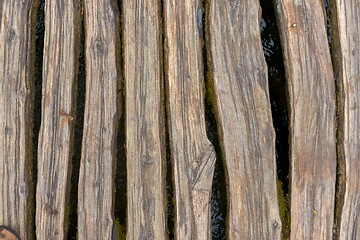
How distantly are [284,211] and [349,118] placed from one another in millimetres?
447

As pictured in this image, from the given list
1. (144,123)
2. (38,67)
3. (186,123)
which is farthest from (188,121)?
(38,67)

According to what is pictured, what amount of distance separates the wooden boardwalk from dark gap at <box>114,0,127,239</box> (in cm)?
3

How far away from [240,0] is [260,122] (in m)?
0.49

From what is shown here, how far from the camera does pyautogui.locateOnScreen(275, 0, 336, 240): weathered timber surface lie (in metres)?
1.57

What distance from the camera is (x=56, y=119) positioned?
1.61 meters

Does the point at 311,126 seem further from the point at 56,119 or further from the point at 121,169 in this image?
the point at 56,119

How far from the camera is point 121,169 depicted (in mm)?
1761

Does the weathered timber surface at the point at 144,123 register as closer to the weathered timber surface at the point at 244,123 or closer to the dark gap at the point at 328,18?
the weathered timber surface at the point at 244,123

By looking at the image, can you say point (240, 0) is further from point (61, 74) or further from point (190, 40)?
point (61, 74)

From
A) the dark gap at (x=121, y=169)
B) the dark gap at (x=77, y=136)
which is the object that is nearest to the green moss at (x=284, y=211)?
the dark gap at (x=121, y=169)

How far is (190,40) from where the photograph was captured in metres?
1.61

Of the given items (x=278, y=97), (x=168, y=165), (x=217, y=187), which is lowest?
(x=217, y=187)

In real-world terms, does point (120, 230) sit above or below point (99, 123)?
below

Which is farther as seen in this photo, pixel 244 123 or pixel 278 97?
pixel 278 97
